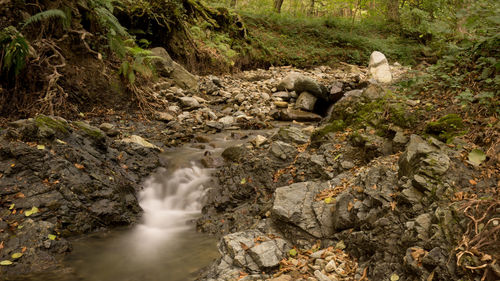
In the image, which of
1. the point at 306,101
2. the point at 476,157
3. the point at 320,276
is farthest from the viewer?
the point at 306,101

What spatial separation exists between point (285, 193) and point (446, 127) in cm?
210

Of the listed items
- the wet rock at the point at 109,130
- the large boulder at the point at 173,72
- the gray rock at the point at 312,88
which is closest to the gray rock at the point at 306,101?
the gray rock at the point at 312,88

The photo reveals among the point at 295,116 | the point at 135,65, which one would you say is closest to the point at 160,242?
the point at 135,65

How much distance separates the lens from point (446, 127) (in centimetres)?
362

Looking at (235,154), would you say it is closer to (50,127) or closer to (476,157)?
(50,127)

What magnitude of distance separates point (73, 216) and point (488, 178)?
4.77m

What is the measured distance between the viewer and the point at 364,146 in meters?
4.40

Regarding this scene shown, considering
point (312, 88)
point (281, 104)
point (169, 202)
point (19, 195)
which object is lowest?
point (169, 202)

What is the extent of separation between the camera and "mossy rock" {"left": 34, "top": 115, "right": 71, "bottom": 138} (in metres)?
4.58

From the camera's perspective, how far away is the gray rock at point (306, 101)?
32.1 feet

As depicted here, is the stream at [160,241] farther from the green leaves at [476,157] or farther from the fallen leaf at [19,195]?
the green leaves at [476,157]

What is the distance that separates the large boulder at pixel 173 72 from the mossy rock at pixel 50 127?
5.21 metres

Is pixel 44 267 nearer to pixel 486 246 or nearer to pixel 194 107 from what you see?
pixel 486 246

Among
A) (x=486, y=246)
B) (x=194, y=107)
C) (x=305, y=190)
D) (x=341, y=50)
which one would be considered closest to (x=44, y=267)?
(x=305, y=190)
